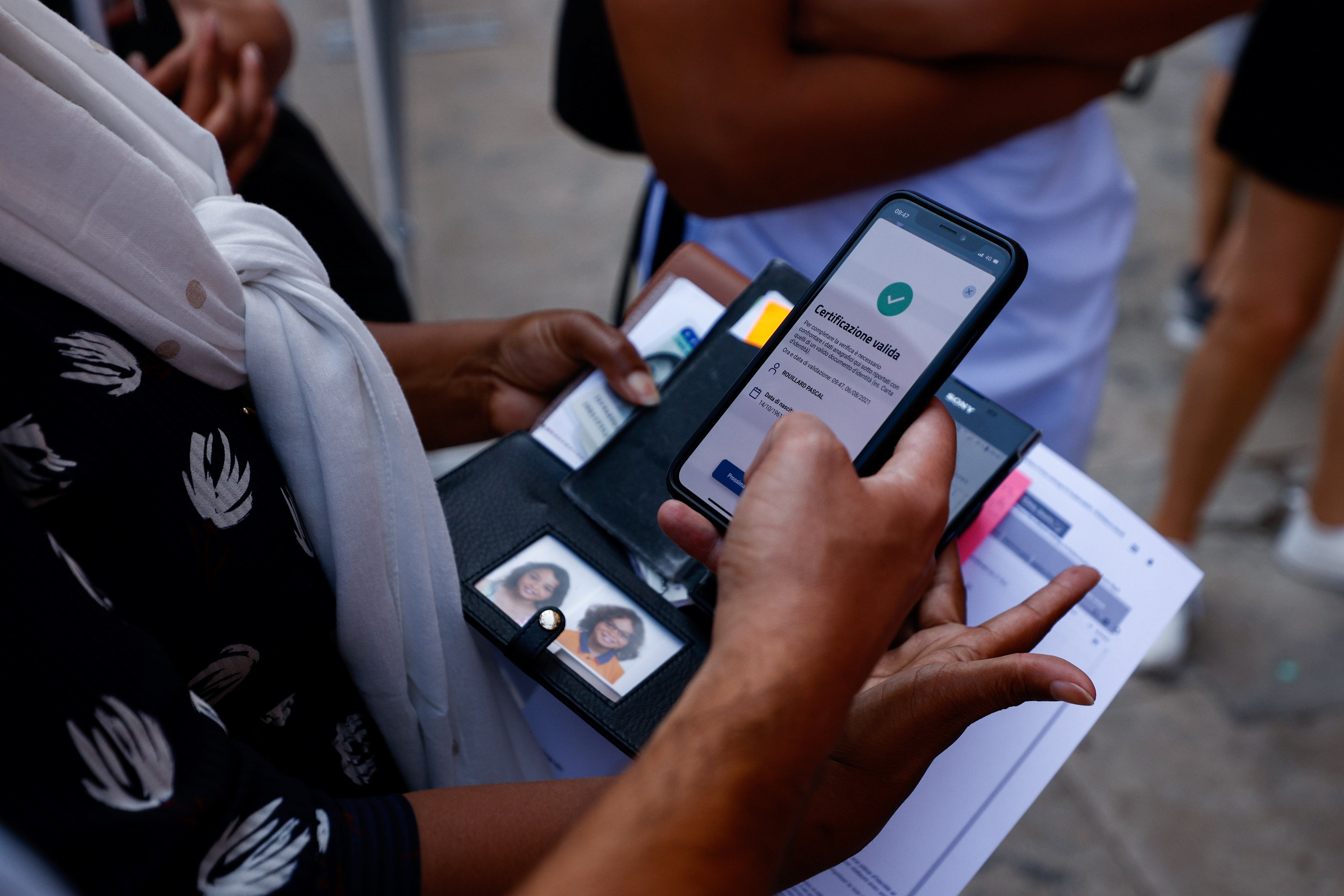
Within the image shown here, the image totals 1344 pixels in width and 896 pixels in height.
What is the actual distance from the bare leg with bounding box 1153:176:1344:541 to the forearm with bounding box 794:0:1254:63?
2.95 ft

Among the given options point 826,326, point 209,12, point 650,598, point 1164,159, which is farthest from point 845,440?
point 1164,159

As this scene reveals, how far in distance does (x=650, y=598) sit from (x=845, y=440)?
23 centimetres

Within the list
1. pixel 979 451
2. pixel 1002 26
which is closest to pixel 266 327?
pixel 979 451

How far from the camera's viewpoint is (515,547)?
84 cm

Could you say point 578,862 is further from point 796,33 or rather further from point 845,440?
point 796,33

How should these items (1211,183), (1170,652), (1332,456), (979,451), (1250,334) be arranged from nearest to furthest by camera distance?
(979,451) → (1250,334) → (1170,652) → (1332,456) → (1211,183)

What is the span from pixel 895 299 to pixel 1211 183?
2.37 meters

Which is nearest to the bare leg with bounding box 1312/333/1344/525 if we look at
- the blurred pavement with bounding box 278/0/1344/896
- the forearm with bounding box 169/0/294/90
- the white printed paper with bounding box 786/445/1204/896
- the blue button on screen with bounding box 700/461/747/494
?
the blurred pavement with bounding box 278/0/1344/896

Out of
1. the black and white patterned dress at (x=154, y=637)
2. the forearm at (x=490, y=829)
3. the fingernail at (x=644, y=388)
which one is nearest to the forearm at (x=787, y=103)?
the fingernail at (x=644, y=388)

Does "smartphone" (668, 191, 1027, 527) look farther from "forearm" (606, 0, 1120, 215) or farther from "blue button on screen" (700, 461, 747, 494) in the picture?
"forearm" (606, 0, 1120, 215)

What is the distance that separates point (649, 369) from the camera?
0.94 meters

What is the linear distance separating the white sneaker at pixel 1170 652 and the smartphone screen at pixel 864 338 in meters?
1.53

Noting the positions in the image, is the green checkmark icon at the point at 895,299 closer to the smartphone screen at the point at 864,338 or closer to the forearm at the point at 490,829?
the smartphone screen at the point at 864,338

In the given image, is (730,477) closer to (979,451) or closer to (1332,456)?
(979,451)
